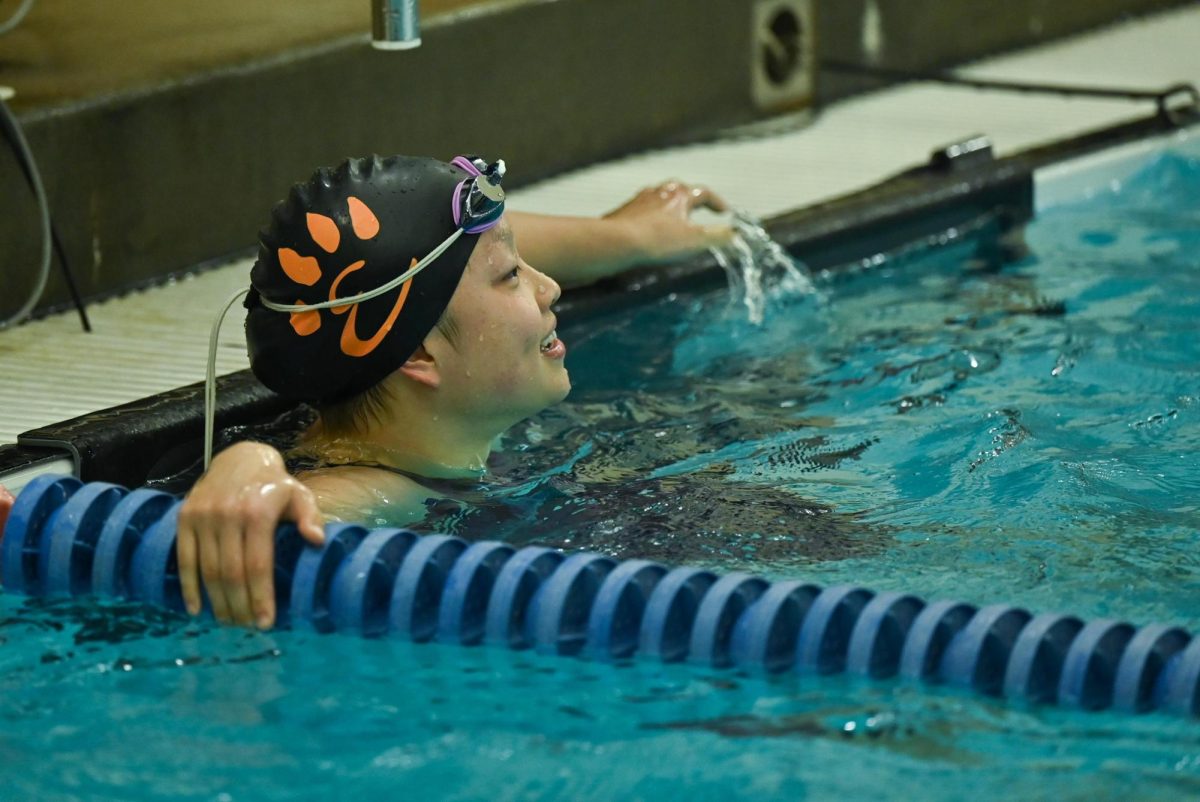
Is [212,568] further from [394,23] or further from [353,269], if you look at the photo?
[394,23]

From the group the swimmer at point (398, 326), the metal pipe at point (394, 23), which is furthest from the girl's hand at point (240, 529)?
the metal pipe at point (394, 23)

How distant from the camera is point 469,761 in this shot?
245 cm

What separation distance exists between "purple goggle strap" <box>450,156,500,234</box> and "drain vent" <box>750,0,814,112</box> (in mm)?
3460

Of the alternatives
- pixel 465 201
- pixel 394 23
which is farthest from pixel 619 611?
pixel 394 23

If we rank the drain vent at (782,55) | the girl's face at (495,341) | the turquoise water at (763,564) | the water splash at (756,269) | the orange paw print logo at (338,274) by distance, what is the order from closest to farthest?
the turquoise water at (763,564) → the orange paw print logo at (338,274) → the girl's face at (495,341) → the water splash at (756,269) → the drain vent at (782,55)

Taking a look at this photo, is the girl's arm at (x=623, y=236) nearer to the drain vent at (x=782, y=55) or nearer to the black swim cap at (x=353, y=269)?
the black swim cap at (x=353, y=269)

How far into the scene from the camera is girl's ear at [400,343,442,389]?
10.2 feet

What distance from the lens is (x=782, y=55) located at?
6.50 m

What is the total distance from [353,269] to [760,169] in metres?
2.92

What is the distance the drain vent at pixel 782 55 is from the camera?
6438mm

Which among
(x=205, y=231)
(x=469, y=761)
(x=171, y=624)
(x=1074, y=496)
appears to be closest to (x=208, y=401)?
(x=171, y=624)

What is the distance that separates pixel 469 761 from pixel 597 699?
0.24 m

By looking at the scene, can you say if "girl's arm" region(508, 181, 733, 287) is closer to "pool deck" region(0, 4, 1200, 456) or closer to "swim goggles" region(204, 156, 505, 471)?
"pool deck" region(0, 4, 1200, 456)

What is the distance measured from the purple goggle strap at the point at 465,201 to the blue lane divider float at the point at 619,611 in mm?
575
